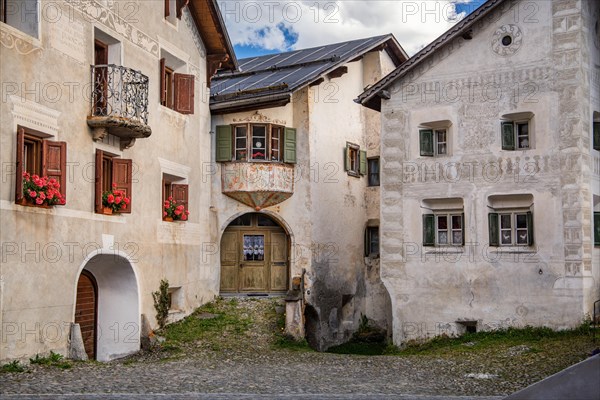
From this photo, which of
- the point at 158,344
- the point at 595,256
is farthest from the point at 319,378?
the point at 595,256

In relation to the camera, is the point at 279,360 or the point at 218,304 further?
the point at 218,304

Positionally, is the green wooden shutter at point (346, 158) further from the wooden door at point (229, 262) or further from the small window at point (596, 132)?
the small window at point (596, 132)

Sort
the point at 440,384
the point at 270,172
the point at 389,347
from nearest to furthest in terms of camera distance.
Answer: the point at 440,384
the point at 389,347
the point at 270,172

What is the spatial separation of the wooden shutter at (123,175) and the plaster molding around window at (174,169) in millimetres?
2397

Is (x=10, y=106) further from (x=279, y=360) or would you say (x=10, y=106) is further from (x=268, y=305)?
(x=268, y=305)

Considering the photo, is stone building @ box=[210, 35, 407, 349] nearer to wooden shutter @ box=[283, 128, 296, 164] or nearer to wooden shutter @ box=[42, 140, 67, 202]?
wooden shutter @ box=[283, 128, 296, 164]

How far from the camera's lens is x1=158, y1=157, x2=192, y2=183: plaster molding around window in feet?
71.9

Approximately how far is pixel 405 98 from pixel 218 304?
8063mm

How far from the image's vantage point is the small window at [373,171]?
96.4 feet

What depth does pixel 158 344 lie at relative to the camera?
20.3 metres

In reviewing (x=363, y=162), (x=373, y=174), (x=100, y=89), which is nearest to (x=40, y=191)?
(x=100, y=89)

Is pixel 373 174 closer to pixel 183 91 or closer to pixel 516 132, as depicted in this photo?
pixel 516 132

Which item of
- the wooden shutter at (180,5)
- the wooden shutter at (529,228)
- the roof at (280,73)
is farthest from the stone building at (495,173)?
the wooden shutter at (180,5)

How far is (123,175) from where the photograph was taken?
19.3 meters
